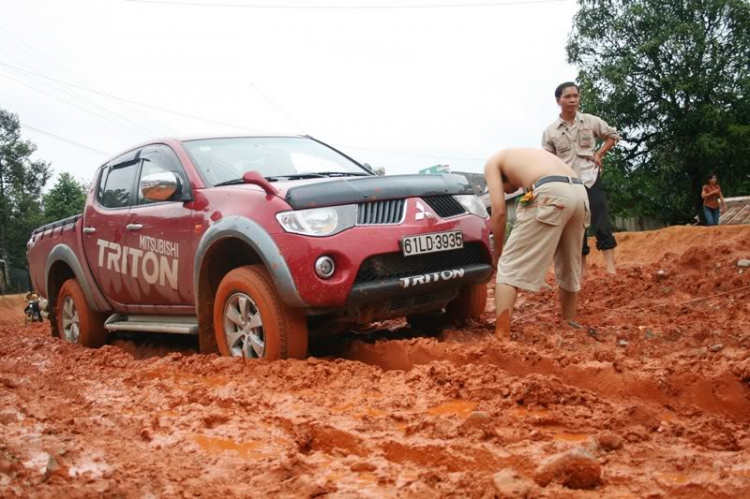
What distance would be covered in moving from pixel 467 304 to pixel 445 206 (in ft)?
2.64

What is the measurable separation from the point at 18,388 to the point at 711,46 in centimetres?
2141

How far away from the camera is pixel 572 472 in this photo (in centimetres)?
227

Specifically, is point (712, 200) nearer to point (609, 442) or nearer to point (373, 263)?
point (373, 263)

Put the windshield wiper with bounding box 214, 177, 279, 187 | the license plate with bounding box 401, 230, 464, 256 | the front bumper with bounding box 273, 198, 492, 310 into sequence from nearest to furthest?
the front bumper with bounding box 273, 198, 492, 310, the license plate with bounding box 401, 230, 464, 256, the windshield wiper with bounding box 214, 177, 279, 187

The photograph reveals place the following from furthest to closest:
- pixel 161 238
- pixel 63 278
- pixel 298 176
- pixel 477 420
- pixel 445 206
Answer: pixel 63 278 → pixel 161 238 → pixel 298 176 → pixel 445 206 → pixel 477 420

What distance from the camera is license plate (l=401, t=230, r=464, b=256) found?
4.48m

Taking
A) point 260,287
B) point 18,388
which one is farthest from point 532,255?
point 18,388

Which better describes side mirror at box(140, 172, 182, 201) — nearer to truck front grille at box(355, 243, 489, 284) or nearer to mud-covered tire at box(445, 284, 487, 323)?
truck front grille at box(355, 243, 489, 284)

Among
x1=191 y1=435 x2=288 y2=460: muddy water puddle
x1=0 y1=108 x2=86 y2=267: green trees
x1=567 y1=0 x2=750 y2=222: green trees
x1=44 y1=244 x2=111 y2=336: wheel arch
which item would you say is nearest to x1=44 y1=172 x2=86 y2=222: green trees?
x1=0 y1=108 x2=86 y2=267: green trees

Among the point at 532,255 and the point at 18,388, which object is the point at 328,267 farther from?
the point at 18,388

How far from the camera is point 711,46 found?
2125 cm

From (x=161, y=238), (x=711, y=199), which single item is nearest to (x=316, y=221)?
(x=161, y=238)

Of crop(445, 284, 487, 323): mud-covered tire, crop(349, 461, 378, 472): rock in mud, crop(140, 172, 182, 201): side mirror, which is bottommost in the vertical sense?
crop(349, 461, 378, 472): rock in mud

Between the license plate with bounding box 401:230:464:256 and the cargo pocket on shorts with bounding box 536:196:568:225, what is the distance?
1.79ft
